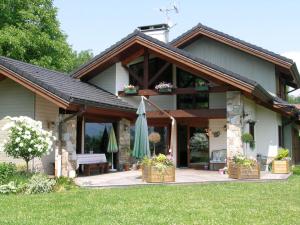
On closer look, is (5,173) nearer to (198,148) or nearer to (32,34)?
(198,148)

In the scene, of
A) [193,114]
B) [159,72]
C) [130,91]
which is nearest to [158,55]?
[159,72]

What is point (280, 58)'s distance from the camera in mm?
18453

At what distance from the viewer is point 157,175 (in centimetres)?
1260

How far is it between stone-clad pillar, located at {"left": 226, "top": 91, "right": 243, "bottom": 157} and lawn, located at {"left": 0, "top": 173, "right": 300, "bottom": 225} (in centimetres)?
419

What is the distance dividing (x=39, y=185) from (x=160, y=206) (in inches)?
149

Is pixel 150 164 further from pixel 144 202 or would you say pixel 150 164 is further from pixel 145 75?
pixel 145 75

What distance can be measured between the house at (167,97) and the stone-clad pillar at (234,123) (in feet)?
0.12

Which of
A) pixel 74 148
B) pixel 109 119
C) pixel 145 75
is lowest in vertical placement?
pixel 74 148

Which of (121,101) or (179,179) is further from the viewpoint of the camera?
(121,101)

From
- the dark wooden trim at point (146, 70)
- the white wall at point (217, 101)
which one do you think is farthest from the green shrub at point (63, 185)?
the white wall at point (217, 101)

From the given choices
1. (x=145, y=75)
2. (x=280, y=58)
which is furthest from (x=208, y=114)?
(x=280, y=58)

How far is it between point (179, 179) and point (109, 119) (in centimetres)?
511

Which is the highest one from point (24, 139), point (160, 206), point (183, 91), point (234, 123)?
point (183, 91)

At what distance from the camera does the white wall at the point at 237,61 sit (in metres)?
19.4
